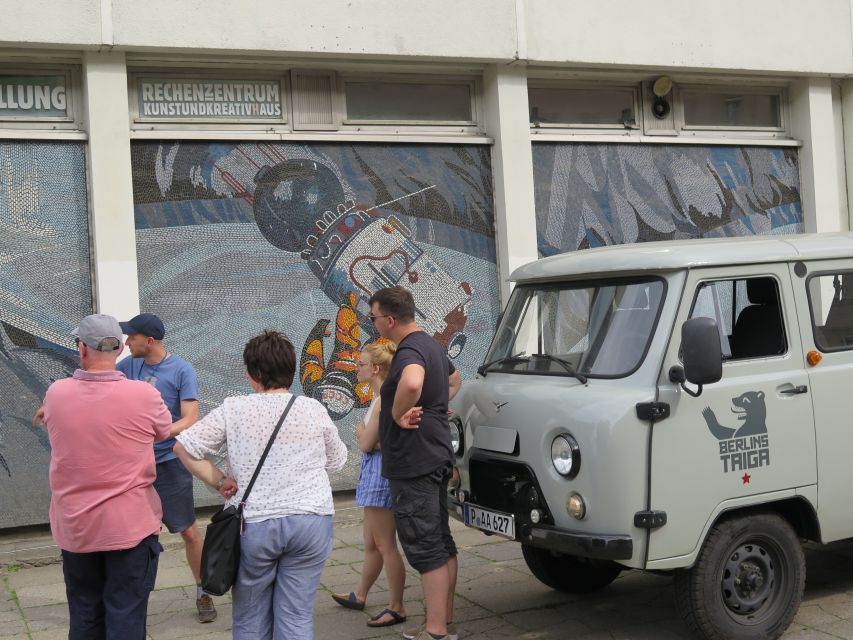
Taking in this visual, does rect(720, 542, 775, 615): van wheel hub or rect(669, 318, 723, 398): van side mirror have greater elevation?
rect(669, 318, 723, 398): van side mirror

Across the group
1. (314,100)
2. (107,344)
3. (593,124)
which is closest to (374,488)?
(107,344)

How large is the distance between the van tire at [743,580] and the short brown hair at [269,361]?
91.5 inches

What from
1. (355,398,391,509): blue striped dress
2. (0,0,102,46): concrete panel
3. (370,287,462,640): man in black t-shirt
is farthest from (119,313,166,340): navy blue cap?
(0,0,102,46): concrete panel

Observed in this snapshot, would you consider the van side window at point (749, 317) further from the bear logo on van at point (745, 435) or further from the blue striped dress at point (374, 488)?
the blue striped dress at point (374, 488)

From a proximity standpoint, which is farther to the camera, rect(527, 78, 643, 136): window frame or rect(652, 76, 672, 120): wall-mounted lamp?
rect(652, 76, 672, 120): wall-mounted lamp

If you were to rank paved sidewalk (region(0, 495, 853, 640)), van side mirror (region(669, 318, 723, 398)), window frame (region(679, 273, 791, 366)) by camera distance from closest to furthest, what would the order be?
1. van side mirror (region(669, 318, 723, 398))
2. window frame (region(679, 273, 791, 366))
3. paved sidewalk (region(0, 495, 853, 640))

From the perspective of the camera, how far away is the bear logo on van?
5.25 m

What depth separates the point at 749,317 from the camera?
5.68 m

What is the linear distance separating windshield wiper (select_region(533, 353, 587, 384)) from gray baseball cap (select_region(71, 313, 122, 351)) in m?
2.36

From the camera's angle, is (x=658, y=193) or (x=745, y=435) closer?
(x=745, y=435)

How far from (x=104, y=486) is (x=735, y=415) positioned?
309cm

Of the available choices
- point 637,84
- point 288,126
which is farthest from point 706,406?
point 637,84

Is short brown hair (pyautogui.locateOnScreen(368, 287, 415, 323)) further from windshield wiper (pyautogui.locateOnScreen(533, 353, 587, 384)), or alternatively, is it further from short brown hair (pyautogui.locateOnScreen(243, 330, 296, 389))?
short brown hair (pyautogui.locateOnScreen(243, 330, 296, 389))

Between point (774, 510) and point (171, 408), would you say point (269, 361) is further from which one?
point (774, 510)
